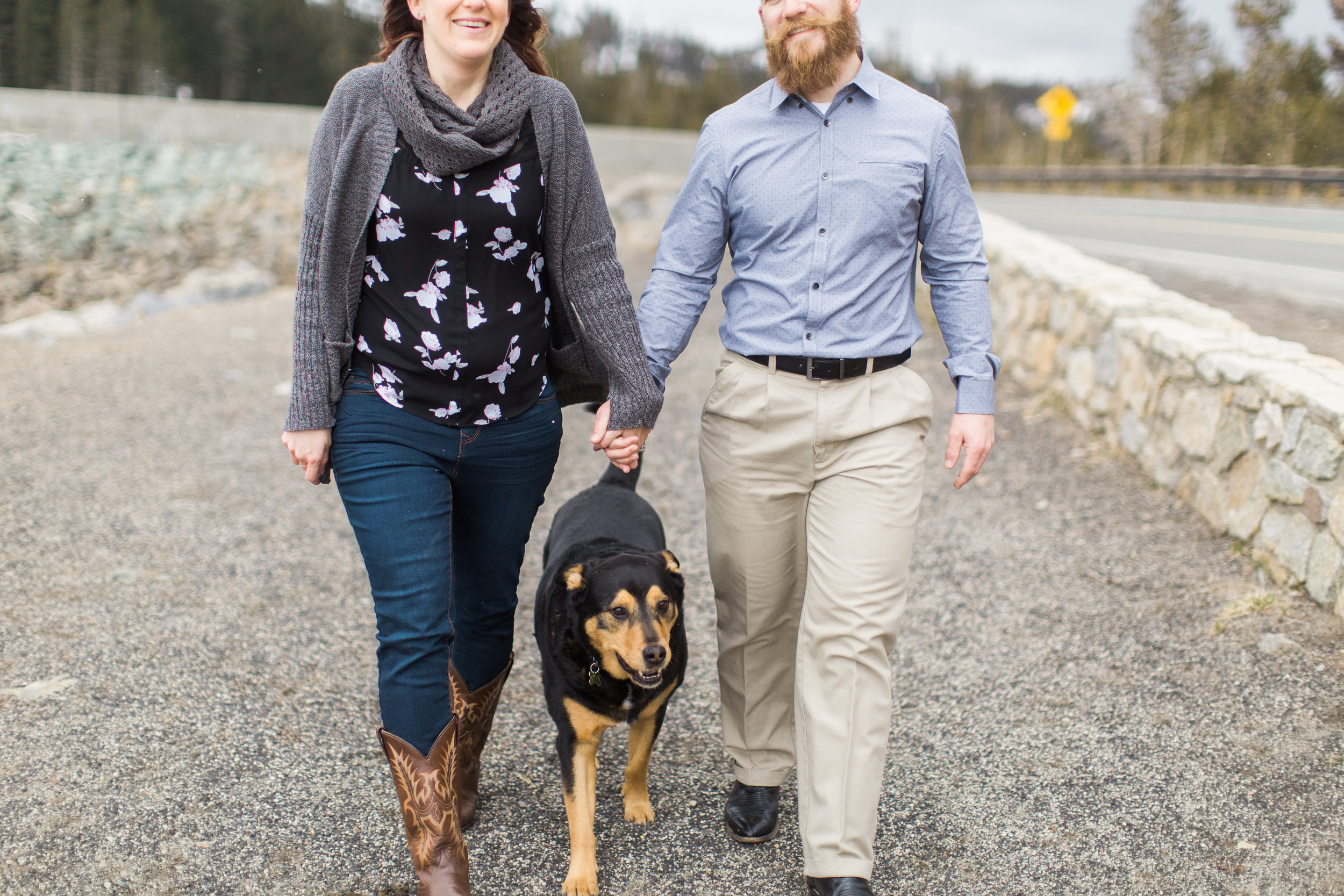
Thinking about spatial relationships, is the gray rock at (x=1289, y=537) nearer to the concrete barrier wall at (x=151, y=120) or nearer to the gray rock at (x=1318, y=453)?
the gray rock at (x=1318, y=453)

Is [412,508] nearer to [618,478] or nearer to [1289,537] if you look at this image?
[618,478]

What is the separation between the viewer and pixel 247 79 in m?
21.2

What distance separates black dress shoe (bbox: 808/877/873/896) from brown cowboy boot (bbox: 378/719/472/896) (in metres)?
0.89

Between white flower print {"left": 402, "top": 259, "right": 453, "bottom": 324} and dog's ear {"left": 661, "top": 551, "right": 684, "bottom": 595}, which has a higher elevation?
white flower print {"left": 402, "top": 259, "right": 453, "bottom": 324}

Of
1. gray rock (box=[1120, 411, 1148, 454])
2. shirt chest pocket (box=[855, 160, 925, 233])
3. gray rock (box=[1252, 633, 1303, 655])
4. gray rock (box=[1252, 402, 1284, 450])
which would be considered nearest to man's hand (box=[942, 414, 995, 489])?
shirt chest pocket (box=[855, 160, 925, 233])

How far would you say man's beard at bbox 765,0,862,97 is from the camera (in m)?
2.62

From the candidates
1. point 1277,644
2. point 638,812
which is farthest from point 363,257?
point 1277,644

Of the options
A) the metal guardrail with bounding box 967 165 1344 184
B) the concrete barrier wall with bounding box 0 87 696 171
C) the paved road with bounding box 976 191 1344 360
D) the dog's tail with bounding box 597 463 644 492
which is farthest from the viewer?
the metal guardrail with bounding box 967 165 1344 184

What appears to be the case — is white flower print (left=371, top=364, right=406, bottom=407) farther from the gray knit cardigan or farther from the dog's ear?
the dog's ear

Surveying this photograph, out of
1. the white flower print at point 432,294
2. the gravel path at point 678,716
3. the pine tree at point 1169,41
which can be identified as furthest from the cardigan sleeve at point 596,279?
the pine tree at point 1169,41

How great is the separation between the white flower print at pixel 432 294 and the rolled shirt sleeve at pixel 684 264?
0.68 m

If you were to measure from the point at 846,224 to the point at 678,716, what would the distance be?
200cm

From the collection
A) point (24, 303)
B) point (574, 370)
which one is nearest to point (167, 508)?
point (574, 370)

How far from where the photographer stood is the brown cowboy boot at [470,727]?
113 inches
